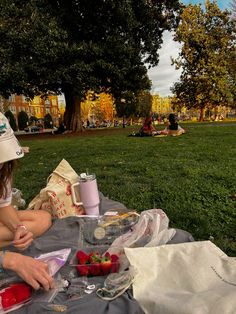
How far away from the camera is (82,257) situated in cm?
227

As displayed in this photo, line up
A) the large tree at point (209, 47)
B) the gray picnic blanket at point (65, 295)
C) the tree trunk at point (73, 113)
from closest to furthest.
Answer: the gray picnic blanket at point (65, 295) → the tree trunk at point (73, 113) → the large tree at point (209, 47)

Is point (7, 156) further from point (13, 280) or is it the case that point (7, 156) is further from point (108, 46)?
point (108, 46)

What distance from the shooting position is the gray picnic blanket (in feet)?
5.69

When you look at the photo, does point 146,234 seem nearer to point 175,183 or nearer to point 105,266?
point 105,266

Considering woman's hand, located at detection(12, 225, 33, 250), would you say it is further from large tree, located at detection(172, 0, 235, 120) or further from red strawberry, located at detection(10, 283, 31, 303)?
large tree, located at detection(172, 0, 235, 120)

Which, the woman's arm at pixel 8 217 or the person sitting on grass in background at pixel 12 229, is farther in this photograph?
the woman's arm at pixel 8 217

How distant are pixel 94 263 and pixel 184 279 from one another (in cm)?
62

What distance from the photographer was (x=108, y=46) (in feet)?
52.1

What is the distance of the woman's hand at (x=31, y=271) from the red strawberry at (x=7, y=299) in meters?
0.14

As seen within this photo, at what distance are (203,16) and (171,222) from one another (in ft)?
107

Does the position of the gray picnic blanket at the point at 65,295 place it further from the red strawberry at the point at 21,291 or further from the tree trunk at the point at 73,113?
the tree trunk at the point at 73,113

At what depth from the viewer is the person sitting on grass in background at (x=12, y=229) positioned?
1802 millimetres

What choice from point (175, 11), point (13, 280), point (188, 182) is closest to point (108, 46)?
point (175, 11)

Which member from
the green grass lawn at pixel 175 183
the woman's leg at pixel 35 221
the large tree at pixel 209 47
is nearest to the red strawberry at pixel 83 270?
the woman's leg at pixel 35 221
